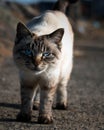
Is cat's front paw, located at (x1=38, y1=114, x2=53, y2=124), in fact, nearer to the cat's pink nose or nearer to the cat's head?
the cat's head

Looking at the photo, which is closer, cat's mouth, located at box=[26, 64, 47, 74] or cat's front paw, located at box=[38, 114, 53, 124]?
cat's mouth, located at box=[26, 64, 47, 74]

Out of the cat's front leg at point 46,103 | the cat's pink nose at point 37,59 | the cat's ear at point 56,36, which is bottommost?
the cat's front leg at point 46,103

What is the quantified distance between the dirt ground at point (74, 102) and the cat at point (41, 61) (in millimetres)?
264

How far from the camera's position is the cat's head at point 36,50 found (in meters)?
6.39

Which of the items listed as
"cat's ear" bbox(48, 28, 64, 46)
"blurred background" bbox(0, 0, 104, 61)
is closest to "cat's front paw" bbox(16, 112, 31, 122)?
"cat's ear" bbox(48, 28, 64, 46)

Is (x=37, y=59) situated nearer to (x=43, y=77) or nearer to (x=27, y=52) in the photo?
(x=27, y=52)

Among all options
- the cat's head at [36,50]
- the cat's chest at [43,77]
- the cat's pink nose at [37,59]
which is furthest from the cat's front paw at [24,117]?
the cat's pink nose at [37,59]

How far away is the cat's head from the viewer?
21.0 feet

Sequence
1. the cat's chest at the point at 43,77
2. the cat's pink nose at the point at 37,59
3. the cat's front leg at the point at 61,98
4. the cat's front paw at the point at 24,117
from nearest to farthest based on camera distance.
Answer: the cat's pink nose at the point at 37,59 < the cat's chest at the point at 43,77 < the cat's front paw at the point at 24,117 < the cat's front leg at the point at 61,98

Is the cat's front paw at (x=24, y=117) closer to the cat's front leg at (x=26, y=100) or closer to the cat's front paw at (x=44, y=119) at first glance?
the cat's front leg at (x=26, y=100)

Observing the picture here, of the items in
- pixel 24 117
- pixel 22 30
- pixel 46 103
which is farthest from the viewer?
pixel 24 117

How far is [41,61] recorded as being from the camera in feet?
21.0

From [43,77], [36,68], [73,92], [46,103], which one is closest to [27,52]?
[36,68]

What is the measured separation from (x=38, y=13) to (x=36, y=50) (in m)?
23.1
